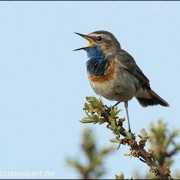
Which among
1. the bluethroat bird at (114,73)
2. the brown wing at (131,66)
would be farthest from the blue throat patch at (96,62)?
the brown wing at (131,66)

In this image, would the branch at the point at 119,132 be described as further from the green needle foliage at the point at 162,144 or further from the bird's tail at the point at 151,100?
the bird's tail at the point at 151,100

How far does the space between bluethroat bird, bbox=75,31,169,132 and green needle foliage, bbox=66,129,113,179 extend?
4.47 metres

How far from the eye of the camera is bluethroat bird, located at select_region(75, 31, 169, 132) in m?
9.23

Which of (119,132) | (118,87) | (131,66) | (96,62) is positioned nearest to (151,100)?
(131,66)

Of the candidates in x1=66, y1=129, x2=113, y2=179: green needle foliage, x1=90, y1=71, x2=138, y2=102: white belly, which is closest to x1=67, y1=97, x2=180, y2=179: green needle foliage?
x1=66, y1=129, x2=113, y2=179: green needle foliage

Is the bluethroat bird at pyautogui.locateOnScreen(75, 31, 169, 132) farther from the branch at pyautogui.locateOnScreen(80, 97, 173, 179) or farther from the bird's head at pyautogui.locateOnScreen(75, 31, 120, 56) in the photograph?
the branch at pyautogui.locateOnScreen(80, 97, 173, 179)

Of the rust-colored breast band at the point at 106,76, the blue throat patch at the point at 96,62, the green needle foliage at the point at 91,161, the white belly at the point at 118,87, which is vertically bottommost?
the green needle foliage at the point at 91,161

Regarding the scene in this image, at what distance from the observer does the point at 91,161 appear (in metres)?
4.46

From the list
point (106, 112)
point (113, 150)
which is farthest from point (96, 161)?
point (106, 112)

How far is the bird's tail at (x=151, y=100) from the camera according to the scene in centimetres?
1080

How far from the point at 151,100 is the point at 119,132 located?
609 centimetres

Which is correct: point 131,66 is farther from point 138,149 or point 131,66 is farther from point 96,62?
point 138,149

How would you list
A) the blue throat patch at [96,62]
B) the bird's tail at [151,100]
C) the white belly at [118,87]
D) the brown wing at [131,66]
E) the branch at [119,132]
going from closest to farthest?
the branch at [119,132] < the white belly at [118,87] < the blue throat patch at [96,62] < the brown wing at [131,66] < the bird's tail at [151,100]

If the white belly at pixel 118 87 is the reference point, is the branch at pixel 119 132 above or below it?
below
